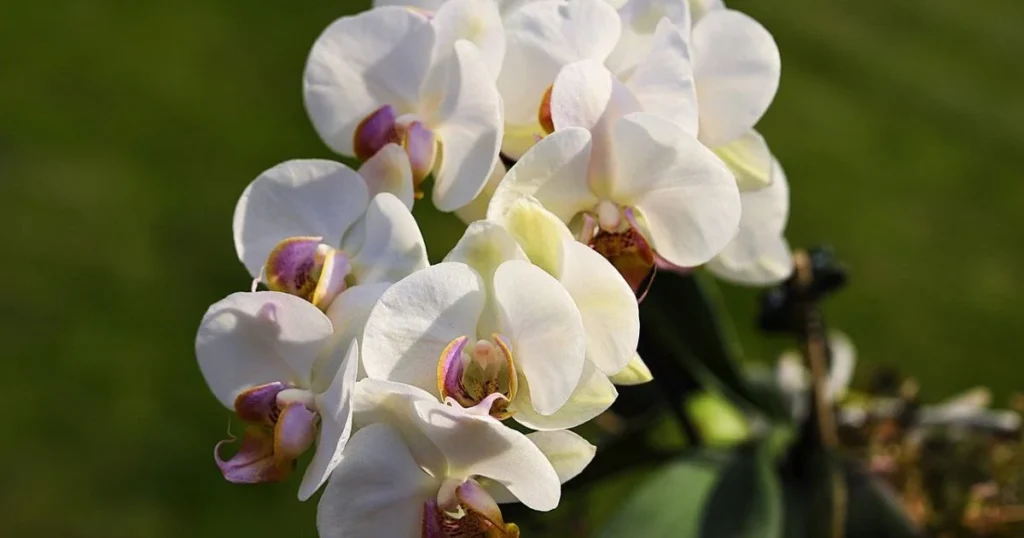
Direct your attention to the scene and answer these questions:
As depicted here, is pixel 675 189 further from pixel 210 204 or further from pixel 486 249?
pixel 210 204

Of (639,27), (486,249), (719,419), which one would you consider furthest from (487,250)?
(719,419)

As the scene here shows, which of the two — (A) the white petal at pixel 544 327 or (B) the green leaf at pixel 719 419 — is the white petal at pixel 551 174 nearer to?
(A) the white petal at pixel 544 327

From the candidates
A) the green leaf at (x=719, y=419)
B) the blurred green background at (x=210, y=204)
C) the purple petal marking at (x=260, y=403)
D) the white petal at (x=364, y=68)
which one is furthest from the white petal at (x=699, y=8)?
the blurred green background at (x=210, y=204)

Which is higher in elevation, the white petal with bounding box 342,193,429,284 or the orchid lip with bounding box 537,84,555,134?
the orchid lip with bounding box 537,84,555,134

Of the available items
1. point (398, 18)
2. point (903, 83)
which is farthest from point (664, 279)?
point (903, 83)

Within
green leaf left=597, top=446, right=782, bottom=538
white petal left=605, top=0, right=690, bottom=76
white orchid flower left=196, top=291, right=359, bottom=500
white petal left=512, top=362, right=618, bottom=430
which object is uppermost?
white petal left=605, top=0, right=690, bottom=76

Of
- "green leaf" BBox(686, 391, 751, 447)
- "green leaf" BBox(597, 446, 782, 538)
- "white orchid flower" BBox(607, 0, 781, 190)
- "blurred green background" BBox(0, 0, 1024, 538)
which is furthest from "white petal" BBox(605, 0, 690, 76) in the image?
"blurred green background" BBox(0, 0, 1024, 538)

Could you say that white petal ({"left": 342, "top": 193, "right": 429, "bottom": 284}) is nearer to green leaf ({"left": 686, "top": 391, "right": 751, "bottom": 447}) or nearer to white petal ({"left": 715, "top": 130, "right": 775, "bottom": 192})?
white petal ({"left": 715, "top": 130, "right": 775, "bottom": 192})
